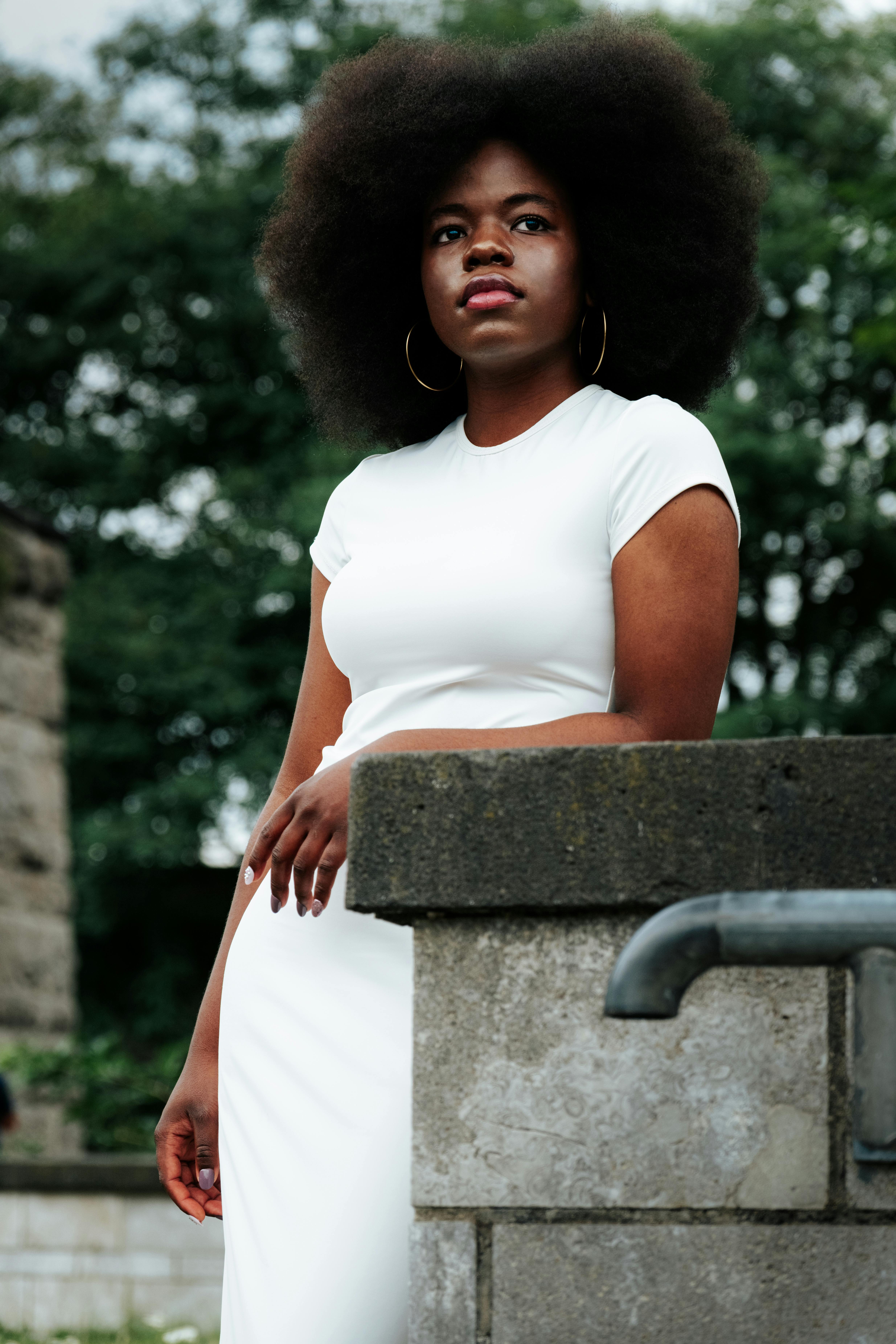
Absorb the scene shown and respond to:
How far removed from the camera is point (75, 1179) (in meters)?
6.93

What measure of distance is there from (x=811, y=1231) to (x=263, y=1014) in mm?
763

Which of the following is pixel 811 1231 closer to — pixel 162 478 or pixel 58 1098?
pixel 58 1098

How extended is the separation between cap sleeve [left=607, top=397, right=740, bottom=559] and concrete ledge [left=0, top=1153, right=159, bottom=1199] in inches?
219

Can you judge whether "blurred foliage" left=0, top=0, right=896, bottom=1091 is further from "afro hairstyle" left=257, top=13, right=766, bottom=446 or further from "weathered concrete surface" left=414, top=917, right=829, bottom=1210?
"weathered concrete surface" left=414, top=917, right=829, bottom=1210

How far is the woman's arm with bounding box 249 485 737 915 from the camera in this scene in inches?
74.4

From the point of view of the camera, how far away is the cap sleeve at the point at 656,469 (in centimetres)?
195

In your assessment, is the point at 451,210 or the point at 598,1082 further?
the point at 451,210

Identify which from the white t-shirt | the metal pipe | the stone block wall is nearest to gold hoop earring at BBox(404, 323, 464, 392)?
the white t-shirt

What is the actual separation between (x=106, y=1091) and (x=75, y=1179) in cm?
155

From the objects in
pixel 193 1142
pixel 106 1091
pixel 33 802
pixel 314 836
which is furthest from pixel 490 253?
pixel 33 802

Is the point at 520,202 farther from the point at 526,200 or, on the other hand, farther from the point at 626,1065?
the point at 626,1065

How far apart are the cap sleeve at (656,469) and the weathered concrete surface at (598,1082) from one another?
58 cm

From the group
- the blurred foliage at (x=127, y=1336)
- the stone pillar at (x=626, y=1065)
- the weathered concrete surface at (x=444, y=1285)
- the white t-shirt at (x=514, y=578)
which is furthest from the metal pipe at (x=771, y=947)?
the blurred foliage at (x=127, y=1336)

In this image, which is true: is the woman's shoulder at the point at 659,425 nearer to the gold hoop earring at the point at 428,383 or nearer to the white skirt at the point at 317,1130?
the gold hoop earring at the point at 428,383
